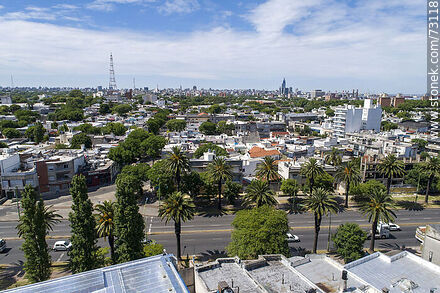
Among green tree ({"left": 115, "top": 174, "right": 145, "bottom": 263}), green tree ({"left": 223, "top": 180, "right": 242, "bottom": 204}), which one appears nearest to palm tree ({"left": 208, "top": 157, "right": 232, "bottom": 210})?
green tree ({"left": 223, "top": 180, "right": 242, "bottom": 204})

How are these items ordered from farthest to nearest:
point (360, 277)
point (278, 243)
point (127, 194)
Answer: point (278, 243) → point (127, 194) → point (360, 277)

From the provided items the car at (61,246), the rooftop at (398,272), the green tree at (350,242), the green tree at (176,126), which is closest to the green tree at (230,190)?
the green tree at (350,242)

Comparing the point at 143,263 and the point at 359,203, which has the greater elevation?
the point at 143,263

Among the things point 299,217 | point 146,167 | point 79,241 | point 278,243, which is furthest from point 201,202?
point 79,241

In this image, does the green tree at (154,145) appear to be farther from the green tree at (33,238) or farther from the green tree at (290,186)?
the green tree at (33,238)

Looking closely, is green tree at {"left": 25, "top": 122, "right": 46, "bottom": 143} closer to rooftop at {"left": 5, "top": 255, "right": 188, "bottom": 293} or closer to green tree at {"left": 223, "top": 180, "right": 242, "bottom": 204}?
green tree at {"left": 223, "top": 180, "right": 242, "bottom": 204}

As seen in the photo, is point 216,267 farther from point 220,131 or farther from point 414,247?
point 220,131

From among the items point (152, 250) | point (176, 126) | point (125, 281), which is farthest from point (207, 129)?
point (125, 281)
